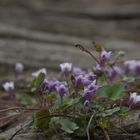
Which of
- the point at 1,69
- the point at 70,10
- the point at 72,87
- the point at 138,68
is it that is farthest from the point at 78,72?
the point at 70,10

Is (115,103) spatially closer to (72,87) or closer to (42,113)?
(72,87)

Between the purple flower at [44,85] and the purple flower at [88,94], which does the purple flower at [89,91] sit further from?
the purple flower at [44,85]

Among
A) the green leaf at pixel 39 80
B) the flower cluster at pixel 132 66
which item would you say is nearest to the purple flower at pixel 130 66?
the flower cluster at pixel 132 66

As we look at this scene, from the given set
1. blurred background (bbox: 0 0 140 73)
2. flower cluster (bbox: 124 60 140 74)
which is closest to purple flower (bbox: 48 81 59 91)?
flower cluster (bbox: 124 60 140 74)

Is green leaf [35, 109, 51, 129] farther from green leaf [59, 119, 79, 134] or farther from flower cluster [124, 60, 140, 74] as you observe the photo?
flower cluster [124, 60, 140, 74]

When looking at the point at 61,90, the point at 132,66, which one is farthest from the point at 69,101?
the point at 132,66
